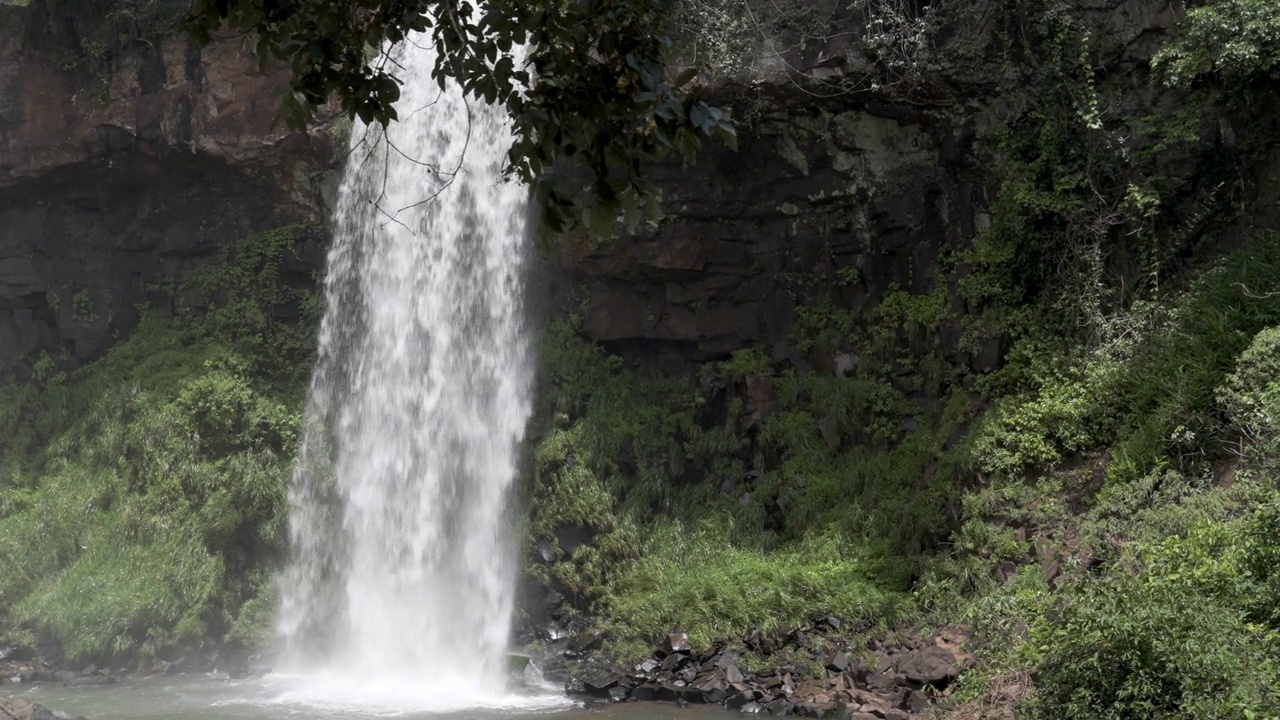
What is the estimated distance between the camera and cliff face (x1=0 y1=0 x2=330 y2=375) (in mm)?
16047

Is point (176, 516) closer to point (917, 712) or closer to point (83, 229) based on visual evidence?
point (83, 229)

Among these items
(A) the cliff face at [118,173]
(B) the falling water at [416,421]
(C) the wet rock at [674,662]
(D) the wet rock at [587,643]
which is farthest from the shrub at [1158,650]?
(A) the cliff face at [118,173]

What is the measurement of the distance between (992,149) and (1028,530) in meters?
4.85

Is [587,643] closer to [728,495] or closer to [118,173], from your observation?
[728,495]

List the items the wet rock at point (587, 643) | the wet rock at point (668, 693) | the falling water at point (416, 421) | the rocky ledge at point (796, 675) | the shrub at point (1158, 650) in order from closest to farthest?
1. the shrub at point (1158, 650)
2. the rocky ledge at point (796, 675)
3. the wet rock at point (668, 693)
4. the wet rock at point (587, 643)
5. the falling water at point (416, 421)

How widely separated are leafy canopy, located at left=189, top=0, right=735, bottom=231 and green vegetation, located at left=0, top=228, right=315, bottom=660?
11082 mm

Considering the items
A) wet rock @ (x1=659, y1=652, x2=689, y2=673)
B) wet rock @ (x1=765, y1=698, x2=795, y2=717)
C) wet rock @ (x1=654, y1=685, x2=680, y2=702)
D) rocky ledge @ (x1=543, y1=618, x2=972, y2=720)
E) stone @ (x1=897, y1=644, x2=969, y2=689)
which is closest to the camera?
stone @ (x1=897, y1=644, x2=969, y2=689)

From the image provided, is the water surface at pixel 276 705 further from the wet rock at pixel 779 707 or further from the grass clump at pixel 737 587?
the grass clump at pixel 737 587

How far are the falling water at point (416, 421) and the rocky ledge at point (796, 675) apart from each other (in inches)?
79.4

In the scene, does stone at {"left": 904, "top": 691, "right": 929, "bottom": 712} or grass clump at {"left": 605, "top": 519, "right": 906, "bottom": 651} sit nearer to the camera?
stone at {"left": 904, "top": 691, "right": 929, "bottom": 712}

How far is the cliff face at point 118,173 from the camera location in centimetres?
1605

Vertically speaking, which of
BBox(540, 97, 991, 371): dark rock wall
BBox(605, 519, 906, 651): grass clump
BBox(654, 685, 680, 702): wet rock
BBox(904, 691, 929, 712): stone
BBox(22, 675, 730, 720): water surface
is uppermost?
BBox(540, 97, 991, 371): dark rock wall

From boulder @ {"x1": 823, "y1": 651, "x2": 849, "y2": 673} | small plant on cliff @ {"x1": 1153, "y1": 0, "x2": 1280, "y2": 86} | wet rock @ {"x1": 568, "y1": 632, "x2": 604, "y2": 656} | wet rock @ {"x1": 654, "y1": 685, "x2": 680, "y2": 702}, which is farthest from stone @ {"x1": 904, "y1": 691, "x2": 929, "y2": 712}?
small plant on cliff @ {"x1": 1153, "y1": 0, "x2": 1280, "y2": 86}

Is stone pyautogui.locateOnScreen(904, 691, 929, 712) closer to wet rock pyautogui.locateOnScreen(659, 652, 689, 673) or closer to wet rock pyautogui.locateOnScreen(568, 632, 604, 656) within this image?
wet rock pyautogui.locateOnScreen(659, 652, 689, 673)
